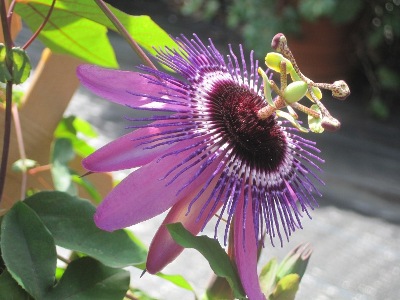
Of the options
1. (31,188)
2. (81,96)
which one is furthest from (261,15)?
(31,188)

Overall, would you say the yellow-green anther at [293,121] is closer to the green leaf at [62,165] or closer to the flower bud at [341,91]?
the flower bud at [341,91]

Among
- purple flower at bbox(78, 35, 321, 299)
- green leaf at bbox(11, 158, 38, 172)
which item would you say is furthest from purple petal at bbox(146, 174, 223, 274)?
green leaf at bbox(11, 158, 38, 172)

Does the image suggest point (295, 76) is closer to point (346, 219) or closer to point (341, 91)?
point (341, 91)

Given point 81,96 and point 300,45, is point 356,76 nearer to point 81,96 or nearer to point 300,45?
point 300,45

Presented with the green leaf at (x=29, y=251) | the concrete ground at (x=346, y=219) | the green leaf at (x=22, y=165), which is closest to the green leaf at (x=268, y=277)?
the green leaf at (x=29, y=251)

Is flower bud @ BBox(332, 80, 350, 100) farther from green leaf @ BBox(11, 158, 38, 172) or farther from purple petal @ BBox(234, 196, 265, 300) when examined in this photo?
green leaf @ BBox(11, 158, 38, 172)

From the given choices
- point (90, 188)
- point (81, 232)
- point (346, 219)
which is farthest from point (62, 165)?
point (346, 219)

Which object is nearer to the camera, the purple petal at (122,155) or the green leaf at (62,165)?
the purple petal at (122,155)
